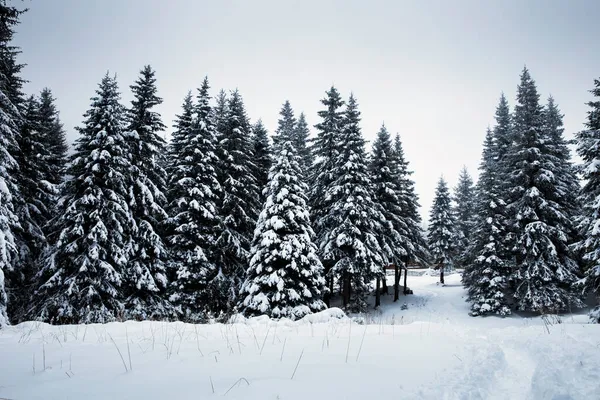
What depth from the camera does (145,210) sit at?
1769 cm

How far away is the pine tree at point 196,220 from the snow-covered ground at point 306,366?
12262 mm

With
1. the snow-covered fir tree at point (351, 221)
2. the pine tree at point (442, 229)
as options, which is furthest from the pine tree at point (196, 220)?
the pine tree at point (442, 229)

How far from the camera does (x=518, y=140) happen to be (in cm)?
2408

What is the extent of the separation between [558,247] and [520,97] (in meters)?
14.5

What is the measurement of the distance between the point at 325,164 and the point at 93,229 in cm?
1580

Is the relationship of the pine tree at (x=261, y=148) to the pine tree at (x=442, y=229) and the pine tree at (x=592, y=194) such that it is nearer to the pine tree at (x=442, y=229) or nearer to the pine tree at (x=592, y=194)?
the pine tree at (x=592, y=194)

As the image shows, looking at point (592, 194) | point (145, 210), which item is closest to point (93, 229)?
point (145, 210)

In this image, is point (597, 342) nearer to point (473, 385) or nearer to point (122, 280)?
point (473, 385)

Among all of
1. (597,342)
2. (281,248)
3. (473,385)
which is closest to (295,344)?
(473,385)

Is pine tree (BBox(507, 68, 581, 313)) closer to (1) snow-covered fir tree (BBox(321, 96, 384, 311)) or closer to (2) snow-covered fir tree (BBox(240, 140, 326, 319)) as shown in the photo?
(1) snow-covered fir tree (BBox(321, 96, 384, 311))

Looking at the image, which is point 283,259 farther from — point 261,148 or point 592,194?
point 592,194

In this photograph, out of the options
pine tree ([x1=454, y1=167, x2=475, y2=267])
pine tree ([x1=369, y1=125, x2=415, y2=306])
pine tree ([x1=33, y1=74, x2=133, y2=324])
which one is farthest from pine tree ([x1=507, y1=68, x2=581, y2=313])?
pine tree ([x1=33, y1=74, x2=133, y2=324])

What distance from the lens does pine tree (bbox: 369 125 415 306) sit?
2747 cm

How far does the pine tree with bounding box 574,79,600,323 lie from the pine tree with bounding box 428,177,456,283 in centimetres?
2326
